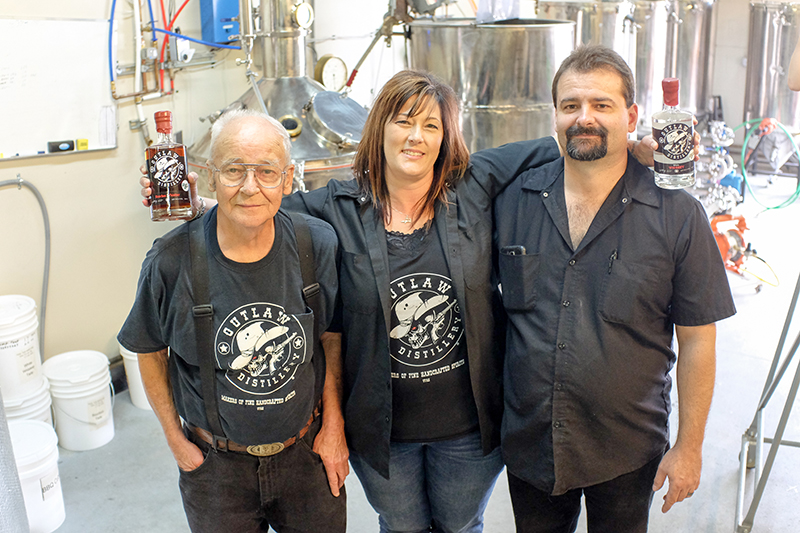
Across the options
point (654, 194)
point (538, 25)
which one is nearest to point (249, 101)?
point (538, 25)

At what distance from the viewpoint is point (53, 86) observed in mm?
3105

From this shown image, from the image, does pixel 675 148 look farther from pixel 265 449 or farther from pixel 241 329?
pixel 265 449

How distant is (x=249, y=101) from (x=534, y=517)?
2.48 metres

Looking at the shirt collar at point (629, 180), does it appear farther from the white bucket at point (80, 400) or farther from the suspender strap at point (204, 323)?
the white bucket at point (80, 400)

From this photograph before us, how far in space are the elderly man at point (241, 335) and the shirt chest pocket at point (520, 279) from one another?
1.32ft

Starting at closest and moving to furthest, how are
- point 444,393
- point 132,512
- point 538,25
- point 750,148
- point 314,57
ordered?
point 444,393
point 132,512
point 538,25
point 314,57
point 750,148

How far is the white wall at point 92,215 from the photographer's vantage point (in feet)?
10.2

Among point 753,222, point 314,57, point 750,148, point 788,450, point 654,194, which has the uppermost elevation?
point 314,57

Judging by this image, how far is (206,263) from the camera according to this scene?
1.50m

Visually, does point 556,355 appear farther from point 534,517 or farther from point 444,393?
point 534,517

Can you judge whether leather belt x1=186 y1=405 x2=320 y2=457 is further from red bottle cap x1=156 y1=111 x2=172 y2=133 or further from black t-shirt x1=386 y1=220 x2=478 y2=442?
red bottle cap x1=156 y1=111 x2=172 y2=133

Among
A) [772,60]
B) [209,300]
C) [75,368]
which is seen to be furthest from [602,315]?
[772,60]

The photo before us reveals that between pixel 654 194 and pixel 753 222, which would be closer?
pixel 654 194

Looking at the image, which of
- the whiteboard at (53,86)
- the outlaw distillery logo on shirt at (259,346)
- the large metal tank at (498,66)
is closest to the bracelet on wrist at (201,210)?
the outlaw distillery logo on shirt at (259,346)
